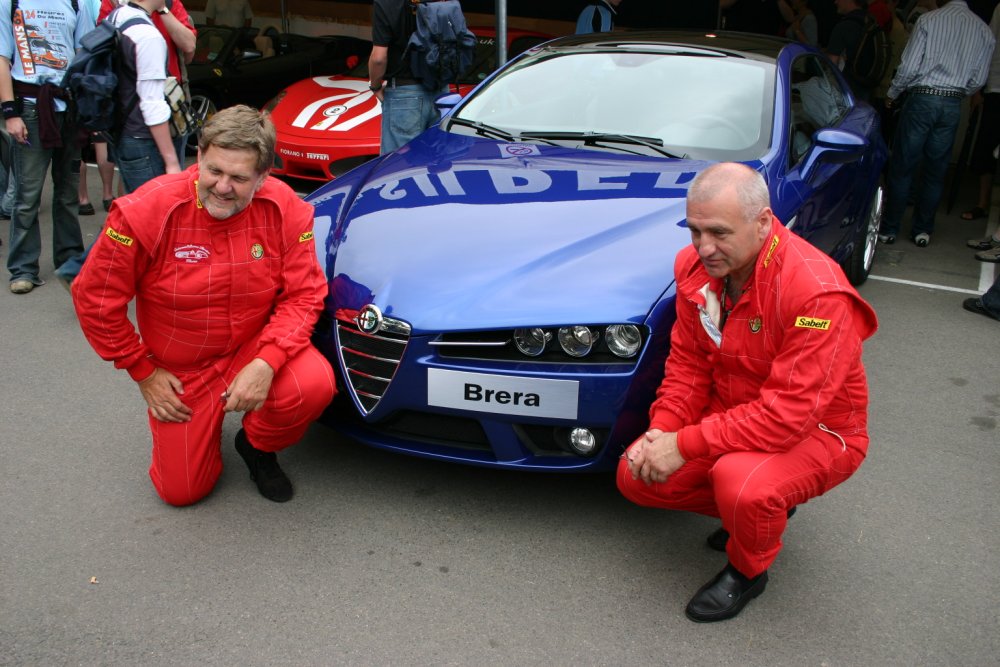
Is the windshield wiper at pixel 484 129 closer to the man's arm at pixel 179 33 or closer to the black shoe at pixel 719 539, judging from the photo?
the man's arm at pixel 179 33

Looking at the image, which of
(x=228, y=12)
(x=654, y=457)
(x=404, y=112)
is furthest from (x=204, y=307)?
(x=228, y=12)

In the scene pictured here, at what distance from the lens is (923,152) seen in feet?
21.2

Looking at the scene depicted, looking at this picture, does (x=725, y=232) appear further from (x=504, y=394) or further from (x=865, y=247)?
(x=865, y=247)

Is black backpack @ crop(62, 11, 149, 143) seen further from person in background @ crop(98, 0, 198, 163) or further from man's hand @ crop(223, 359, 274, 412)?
man's hand @ crop(223, 359, 274, 412)

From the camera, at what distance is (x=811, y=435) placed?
98.7 inches

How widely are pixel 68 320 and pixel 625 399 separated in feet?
10.9

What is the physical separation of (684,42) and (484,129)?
3.48 feet

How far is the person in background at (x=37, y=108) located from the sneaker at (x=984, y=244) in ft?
19.5

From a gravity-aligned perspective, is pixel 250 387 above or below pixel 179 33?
below

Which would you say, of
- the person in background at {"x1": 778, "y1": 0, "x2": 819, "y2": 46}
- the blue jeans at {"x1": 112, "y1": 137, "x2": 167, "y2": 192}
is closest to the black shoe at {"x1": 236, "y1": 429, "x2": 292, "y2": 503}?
the blue jeans at {"x1": 112, "y1": 137, "x2": 167, "y2": 192}

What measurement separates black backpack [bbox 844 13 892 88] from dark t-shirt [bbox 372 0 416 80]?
4.10 meters

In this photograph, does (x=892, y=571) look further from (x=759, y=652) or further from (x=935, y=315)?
(x=935, y=315)

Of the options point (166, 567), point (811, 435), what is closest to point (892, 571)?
point (811, 435)

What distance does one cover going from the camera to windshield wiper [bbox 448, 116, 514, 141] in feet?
13.0
